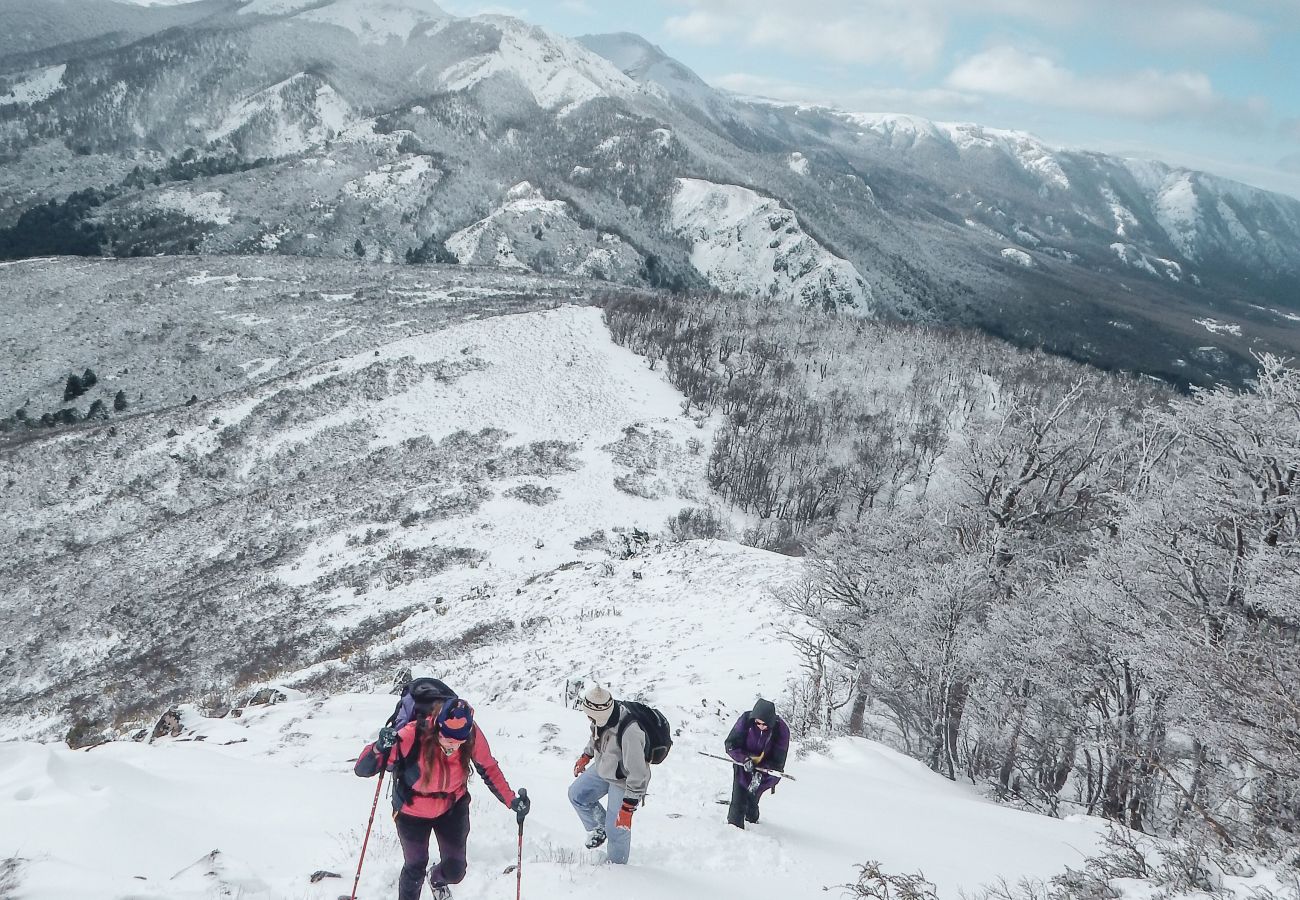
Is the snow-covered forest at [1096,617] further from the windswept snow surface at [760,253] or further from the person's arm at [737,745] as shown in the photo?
the windswept snow surface at [760,253]

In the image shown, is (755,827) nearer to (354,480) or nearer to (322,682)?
(322,682)

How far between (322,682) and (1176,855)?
79.9 ft

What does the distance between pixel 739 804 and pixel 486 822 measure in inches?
115

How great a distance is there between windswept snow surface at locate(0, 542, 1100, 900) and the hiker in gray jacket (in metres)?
0.28

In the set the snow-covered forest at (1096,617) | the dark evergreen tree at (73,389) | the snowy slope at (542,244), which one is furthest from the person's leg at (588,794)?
the snowy slope at (542,244)

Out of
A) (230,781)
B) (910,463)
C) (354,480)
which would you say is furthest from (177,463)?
(910,463)

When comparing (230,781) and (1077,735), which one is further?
(1077,735)

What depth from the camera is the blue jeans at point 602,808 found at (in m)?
6.83

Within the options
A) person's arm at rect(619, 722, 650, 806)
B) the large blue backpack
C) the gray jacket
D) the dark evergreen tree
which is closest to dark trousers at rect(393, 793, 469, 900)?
the large blue backpack

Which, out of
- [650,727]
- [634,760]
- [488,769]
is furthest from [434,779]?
[650,727]

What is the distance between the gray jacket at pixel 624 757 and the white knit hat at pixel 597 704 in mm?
148

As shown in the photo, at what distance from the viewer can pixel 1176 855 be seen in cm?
664

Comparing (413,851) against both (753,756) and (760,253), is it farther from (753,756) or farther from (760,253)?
(760,253)

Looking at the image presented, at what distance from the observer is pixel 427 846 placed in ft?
19.0
